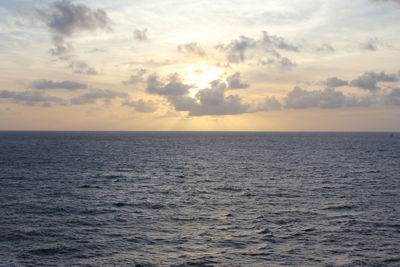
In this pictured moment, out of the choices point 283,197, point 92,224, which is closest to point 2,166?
point 92,224

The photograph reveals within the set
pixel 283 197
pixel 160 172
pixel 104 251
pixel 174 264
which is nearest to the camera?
pixel 174 264

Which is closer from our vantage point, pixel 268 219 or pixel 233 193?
pixel 268 219

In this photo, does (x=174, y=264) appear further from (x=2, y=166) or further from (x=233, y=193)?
(x=2, y=166)

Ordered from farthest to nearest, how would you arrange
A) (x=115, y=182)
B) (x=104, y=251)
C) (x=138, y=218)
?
(x=115, y=182)
(x=138, y=218)
(x=104, y=251)

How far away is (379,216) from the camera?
41.9 m

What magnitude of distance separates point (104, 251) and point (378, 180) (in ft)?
191

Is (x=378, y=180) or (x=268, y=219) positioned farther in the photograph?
(x=378, y=180)

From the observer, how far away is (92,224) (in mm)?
38719

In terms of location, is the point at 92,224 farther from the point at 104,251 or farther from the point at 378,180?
the point at 378,180

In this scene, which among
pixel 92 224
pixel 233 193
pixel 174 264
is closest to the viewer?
pixel 174 264

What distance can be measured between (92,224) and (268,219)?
63.5 ft

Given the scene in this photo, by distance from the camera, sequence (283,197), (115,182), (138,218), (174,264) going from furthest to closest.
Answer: (115,182) < (283,197) < (138,218) < (174,264)

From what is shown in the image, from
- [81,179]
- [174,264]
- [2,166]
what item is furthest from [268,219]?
[2,166]

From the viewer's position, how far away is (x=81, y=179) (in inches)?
2805
